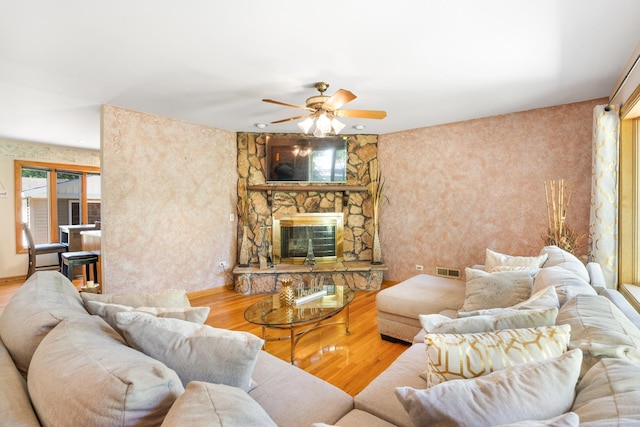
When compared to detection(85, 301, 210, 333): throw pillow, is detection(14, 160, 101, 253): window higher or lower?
higher

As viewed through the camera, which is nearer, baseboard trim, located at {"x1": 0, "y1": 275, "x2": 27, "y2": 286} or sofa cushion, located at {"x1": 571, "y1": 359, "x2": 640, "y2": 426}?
sofa cushion, located at {"x1": 571, "y1": 359, "x2": 640, "y2": 426}

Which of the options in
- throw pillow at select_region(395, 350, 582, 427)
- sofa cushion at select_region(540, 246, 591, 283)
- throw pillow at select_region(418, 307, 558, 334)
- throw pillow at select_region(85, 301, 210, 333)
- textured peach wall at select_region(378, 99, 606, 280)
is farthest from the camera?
textured peach wall at select_region(378, 99, 606, 280)

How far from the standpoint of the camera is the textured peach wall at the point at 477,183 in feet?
10.9

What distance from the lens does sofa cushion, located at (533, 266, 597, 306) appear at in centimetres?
144

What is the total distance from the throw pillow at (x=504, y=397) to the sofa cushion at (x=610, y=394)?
Result: 0.04 metres

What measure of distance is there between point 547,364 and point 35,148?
7.53 metres

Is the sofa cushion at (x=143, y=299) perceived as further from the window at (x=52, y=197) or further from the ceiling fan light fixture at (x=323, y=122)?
the window at (x=52, y=197)

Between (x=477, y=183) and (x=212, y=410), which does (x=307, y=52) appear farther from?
(x=477, y=183)

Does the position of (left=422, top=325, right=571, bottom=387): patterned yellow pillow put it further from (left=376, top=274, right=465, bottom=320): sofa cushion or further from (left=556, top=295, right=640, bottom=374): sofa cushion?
(left=376, top=274, right=465, bottom=320): sofa cushion

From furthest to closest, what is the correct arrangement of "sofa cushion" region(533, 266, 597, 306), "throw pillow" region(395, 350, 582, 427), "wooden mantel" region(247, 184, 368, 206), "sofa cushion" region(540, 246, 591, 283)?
"wooden mantel" region(247, 184, 368, 206) → "sofa cushion" region(540, 246, 591, 283) → "sofa cushion" region(533, 266, 597, 306) → "throw pillow" region(395, 350, 582, 427)

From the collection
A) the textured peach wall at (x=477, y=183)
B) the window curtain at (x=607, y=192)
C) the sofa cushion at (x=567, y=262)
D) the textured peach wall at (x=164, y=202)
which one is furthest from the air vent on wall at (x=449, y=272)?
the textured peach wall at (x=164, y=202)

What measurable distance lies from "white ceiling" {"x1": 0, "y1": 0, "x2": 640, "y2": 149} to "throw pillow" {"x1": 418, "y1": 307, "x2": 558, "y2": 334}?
1661mm

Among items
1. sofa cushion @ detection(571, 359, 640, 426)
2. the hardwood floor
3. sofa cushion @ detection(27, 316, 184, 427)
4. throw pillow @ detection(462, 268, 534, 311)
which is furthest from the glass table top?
sofa cushion @ detection(571, 359, 640, 426)

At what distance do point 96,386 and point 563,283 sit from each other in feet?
6.61
